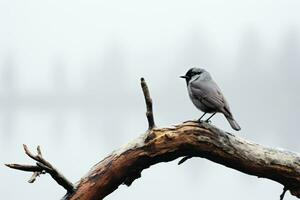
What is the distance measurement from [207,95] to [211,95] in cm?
2

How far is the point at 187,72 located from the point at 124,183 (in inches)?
28.3

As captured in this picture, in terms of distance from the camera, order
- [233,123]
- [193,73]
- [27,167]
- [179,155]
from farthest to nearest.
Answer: [193,73]
[233,123]
[179,155]
[27,167]

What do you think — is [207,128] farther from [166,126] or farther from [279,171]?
[279,171]

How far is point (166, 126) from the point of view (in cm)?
240

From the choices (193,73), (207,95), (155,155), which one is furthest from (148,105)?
(193,73)

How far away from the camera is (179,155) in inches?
96.2

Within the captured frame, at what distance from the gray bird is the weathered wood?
5.7 inches

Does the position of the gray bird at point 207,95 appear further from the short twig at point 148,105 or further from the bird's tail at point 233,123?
the short twig at point 148,105

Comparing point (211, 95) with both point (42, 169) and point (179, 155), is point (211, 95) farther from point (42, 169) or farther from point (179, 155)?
point (42, 169)

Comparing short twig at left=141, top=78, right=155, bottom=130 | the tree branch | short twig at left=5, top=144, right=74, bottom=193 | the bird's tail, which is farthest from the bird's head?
short twig at left=5, top=144, right=74, bottom=193

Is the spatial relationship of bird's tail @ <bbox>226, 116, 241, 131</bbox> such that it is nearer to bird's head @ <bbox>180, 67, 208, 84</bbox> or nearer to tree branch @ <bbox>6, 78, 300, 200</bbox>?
tree branch @ <bbox>6, 78, 300, 200</bbox>

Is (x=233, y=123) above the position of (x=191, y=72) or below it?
below

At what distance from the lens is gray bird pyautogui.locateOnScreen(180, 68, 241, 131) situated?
2.63 metres

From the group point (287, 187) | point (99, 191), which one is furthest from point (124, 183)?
point (287, 187)
